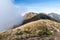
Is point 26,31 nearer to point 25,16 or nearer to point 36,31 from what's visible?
point 36,31

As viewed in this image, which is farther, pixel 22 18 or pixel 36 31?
pixel 22 18

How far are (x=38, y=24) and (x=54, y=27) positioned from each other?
18.3 feet

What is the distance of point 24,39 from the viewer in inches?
2451

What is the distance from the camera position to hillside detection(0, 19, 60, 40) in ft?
210

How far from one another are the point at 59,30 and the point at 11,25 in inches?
1173

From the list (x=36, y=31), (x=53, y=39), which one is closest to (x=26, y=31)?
Result: (x=36, y=31)

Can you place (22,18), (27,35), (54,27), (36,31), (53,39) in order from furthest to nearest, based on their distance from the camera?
(22,18) < (54,27) < (36,31) < (27,35) < (53,39)

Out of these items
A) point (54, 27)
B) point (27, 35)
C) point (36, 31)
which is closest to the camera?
point (27, 35)

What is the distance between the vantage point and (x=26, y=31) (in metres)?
72.4

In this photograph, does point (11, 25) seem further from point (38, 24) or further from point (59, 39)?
point (59, 39)

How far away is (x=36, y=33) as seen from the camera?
69.3 m

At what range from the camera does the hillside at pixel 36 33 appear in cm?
6397

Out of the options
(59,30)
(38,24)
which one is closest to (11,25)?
(38,24)

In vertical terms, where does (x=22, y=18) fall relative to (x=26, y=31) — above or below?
above
